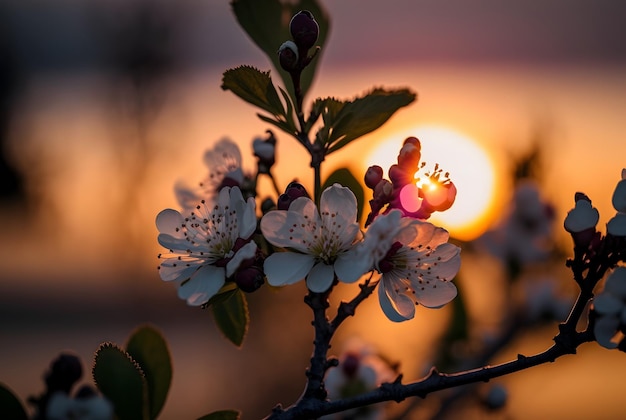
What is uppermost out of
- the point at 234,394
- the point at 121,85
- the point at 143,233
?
the point at 121,85

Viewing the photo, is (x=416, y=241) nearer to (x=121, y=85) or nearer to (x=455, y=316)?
(x=455, y=316)

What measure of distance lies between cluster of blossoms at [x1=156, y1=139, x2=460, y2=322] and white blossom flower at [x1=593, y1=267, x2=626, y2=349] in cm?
22

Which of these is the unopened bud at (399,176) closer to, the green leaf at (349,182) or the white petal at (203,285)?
the green leaf at (349,182)

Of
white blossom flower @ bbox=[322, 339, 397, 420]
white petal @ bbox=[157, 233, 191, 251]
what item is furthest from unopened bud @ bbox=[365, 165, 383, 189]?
white blossom flower @ bbox=[322, 339, 397, 420]

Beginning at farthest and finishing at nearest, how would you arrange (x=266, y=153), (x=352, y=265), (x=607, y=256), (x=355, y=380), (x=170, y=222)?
(x=355, y=380) < (x=266, y=153) < (x=170, y=222) < (x=607, y=256) < (x=352, y=265)

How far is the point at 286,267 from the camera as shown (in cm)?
110

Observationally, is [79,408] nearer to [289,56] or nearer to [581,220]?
[289,56]

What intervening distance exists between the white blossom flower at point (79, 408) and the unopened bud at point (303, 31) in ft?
2.06

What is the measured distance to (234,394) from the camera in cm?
594

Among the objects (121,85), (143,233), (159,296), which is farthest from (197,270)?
(159,296)

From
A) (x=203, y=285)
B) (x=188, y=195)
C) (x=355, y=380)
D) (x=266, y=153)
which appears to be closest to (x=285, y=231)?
(x=203, y=285)

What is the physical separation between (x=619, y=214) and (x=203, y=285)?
24.9 inches

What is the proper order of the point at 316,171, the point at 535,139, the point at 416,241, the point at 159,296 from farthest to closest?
the point at 159,296, the point at 535,139, the point at 316,171, the point at 416,241

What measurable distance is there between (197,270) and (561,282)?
2712mm
